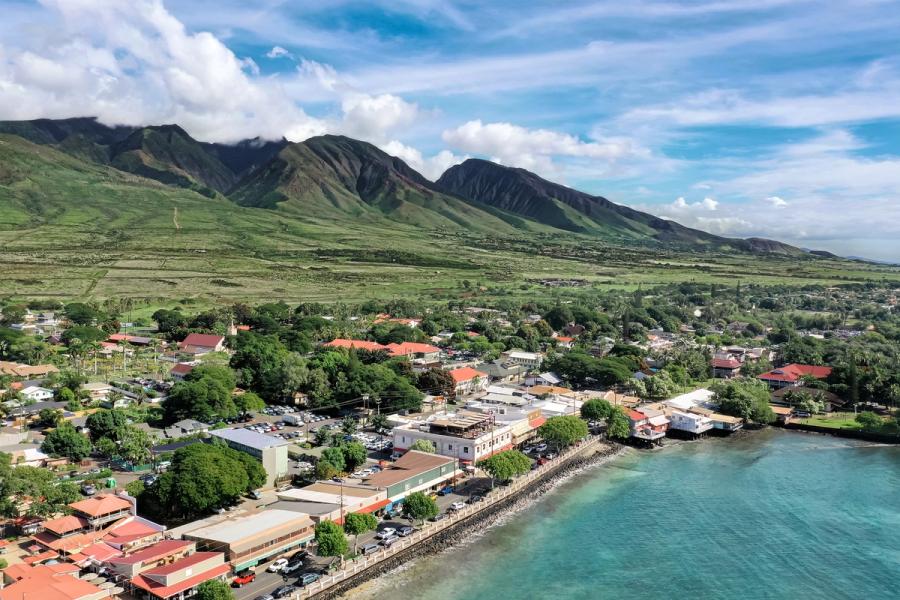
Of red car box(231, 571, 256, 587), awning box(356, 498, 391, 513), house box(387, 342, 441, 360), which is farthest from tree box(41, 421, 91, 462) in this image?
house box(387, 342, 441, 360)

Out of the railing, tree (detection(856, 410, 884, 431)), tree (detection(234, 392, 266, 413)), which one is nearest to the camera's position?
the railing

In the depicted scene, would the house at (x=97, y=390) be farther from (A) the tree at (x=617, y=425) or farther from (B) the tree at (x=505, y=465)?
(A) the tree at (x=617, y=425)

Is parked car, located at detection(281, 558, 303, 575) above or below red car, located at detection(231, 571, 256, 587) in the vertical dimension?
below

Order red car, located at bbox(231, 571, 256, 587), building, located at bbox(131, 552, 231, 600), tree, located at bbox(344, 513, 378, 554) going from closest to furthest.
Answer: building, located at bbox(131, 552, 231, 600) < red car, located at bbox(231, 571, 256, 587) < tree, located at bbox(344, 513, 378, 554)

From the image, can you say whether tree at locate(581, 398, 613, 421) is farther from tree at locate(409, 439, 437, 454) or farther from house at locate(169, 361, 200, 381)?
house at locate(169, 361, 200, 381)

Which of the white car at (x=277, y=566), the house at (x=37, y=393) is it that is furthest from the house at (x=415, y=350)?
the white car at (x=277, y=566)
